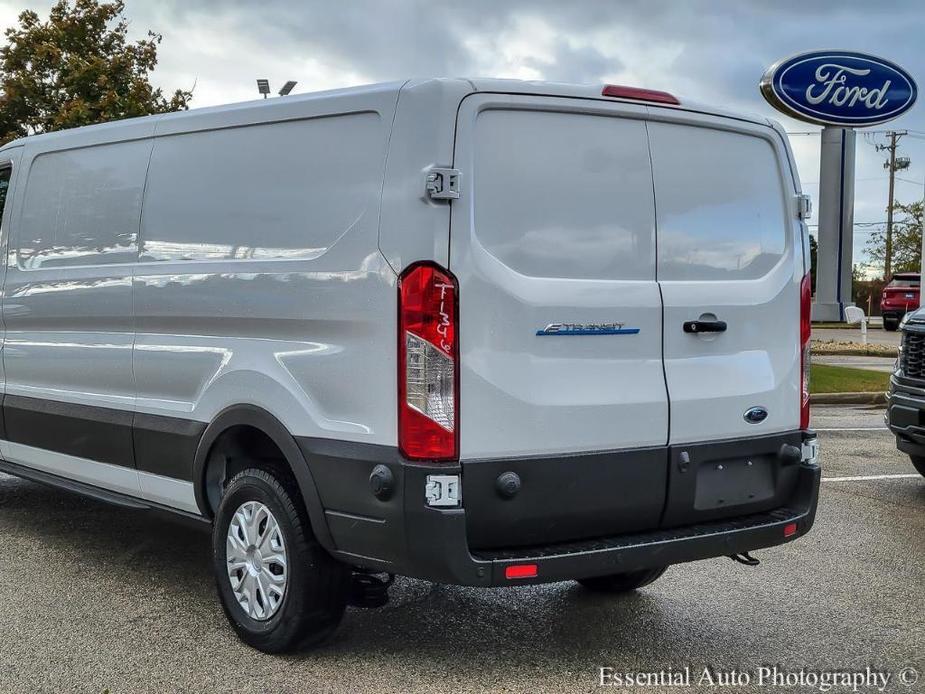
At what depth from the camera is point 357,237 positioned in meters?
3.90

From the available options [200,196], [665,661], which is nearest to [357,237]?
[200,196]

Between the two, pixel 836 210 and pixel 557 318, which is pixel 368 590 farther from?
pixel 836 210

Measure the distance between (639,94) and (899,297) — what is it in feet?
103

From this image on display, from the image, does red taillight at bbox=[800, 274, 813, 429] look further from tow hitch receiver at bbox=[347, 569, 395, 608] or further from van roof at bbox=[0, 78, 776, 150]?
tow hitch receiver at bbox=[347, 569, 395, 608]

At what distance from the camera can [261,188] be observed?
4336 millimetres

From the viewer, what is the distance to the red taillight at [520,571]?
3721mm

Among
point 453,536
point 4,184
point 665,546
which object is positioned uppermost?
point 4,184

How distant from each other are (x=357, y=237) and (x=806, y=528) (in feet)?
7.27

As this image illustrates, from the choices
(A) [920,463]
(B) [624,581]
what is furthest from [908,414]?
(B) [624,581]

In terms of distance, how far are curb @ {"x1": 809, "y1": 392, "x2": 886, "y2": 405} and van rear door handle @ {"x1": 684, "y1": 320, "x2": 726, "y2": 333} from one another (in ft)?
33.3

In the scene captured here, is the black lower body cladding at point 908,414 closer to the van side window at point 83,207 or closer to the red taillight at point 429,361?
the red taillight at point 429,361

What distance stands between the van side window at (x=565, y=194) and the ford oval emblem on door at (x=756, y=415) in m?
0.73

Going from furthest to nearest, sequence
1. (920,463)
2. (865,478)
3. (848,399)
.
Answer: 1. (848,399)
2. (865,478)
3. (920,463)

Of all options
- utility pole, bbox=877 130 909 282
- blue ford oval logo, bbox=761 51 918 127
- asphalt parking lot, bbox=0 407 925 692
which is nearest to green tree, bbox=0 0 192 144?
blue ford oval logo, bbox=761 51 918 127
